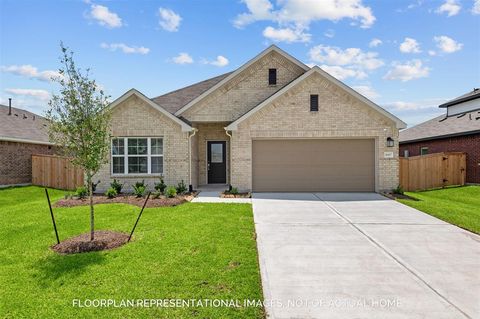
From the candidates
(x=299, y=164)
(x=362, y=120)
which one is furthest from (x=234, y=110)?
(x=362, y=120)

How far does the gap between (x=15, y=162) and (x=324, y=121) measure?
1721 centimetres

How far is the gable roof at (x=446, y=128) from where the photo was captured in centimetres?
1722

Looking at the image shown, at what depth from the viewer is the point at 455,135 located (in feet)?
57.1

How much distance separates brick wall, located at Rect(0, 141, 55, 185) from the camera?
16156mm

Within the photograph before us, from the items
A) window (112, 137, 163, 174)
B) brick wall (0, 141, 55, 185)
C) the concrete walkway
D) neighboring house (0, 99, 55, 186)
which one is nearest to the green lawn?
the concrete walkway

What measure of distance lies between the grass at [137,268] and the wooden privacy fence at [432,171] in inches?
442

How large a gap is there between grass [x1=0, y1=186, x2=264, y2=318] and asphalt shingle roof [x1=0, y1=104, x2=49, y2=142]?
1122 centimetres

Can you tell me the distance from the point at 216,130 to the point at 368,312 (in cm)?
1337

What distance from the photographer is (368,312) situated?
12.4ft

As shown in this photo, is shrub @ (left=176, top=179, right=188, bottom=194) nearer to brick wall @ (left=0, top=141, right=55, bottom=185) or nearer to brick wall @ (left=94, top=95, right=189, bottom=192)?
brick wall @ (left=94, top=95, right=189, bottom=192)

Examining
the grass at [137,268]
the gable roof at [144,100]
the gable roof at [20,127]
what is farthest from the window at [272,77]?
the gable roof at [20,127]

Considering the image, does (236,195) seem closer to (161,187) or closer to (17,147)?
(161,187)

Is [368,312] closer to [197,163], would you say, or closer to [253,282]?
[253,282]

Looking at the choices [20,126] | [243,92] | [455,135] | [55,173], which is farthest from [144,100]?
[455,135]
